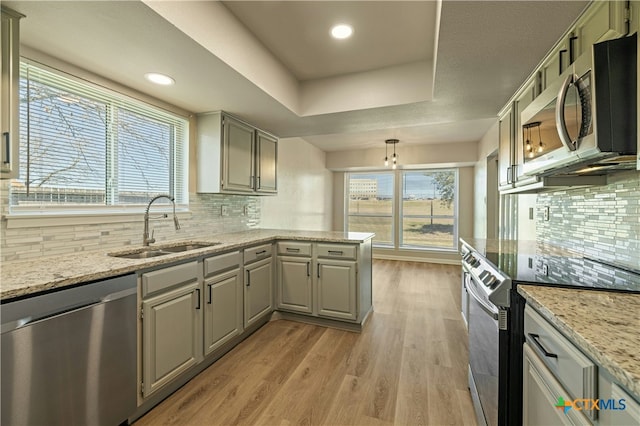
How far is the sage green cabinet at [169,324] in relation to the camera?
1.66 meters

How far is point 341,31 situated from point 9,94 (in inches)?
79.1

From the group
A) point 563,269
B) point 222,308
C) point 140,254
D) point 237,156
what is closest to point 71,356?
point 140,254

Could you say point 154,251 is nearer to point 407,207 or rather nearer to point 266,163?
point 266,163

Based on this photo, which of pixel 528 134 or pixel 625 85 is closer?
pixel 625 85

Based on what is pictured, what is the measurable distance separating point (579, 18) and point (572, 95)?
1.84ft

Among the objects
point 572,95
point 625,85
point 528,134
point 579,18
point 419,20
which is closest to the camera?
point 625,85

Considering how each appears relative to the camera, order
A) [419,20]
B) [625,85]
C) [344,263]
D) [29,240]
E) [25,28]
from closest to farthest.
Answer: [625,85] → [25,28] → [29,240] → [419,20] → [344,263]

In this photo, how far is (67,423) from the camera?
1.29 meters

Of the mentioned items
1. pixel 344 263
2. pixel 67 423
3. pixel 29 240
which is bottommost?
pixel 67 423

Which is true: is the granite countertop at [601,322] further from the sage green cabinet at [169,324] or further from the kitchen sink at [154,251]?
the kitchen sink at [154,251]

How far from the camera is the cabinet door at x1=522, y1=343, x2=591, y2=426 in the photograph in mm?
829

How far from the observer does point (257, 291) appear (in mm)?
2746

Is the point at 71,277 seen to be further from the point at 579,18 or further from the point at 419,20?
the point at 579,18

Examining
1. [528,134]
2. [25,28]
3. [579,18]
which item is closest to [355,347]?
[528,134]
